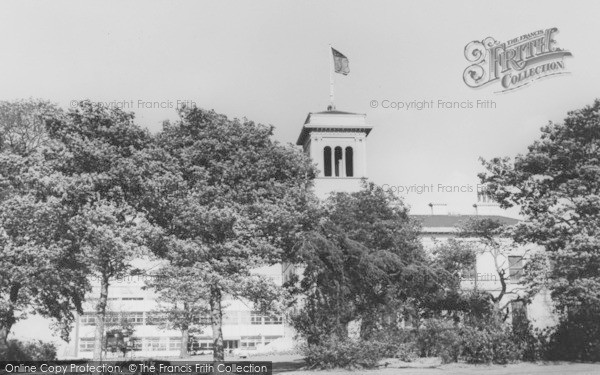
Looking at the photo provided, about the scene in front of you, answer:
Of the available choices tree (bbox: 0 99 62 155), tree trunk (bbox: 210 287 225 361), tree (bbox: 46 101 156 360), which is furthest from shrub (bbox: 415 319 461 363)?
tree (bbox: 0 99 62 155)

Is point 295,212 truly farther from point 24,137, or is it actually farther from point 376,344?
point 24,137

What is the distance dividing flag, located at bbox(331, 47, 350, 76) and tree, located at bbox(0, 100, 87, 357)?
105ft

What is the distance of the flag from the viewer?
56.9 m

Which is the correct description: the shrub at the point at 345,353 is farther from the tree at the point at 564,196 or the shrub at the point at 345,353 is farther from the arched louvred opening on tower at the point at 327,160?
the arched louvred opening on tower at the point at 327,160

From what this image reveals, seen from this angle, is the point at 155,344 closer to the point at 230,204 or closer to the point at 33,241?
the point at 230,204

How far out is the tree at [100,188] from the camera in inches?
1002

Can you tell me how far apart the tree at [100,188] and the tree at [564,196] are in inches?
749

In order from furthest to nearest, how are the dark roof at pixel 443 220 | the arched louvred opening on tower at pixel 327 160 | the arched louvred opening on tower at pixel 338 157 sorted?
the arched louvred opening on tower at pixel 338 157
the arched louvred opening on tower at pixel 327 160
the dark roof at pixel 443 220

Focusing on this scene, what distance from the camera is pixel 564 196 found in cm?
3156

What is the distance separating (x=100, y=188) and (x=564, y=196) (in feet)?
75.3

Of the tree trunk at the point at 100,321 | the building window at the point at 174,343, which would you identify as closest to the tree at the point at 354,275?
the tree trunk at the point at 100,321

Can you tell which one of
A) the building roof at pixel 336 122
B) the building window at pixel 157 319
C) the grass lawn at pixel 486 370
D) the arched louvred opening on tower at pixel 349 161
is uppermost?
the building roof at pixel 336 122

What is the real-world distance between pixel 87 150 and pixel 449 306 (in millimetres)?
23516

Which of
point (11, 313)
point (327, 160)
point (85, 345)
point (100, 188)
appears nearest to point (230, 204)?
point (100, 188)
